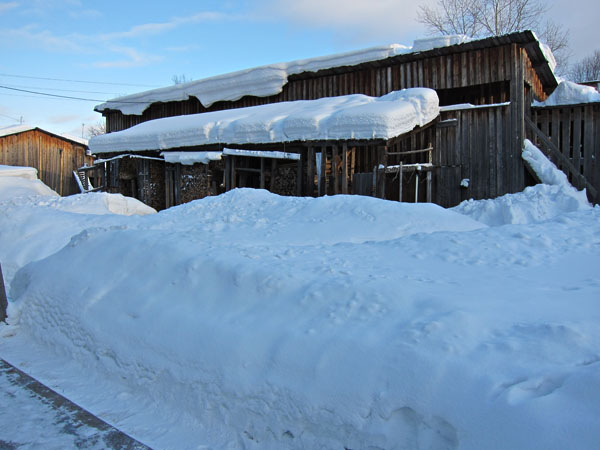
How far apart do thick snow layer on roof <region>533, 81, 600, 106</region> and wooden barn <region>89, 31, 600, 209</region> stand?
654 millimetres

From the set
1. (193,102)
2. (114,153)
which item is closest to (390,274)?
(114,153)

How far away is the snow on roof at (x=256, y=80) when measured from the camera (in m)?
13.5

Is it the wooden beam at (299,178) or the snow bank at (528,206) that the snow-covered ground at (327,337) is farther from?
the wooden beam at (299,178)

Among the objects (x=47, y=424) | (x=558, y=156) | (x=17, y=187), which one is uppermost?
(x=558, y=156)

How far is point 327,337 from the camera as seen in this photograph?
2.87 metres

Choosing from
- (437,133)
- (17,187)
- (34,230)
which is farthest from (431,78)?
(17,187)

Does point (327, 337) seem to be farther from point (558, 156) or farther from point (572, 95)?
point (572, 95)

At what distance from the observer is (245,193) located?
8.52m

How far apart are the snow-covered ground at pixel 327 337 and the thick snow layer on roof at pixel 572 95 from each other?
8.13m

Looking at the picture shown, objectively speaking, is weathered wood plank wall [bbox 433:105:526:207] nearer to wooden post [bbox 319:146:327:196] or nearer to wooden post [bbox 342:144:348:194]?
wooden post [bbox 342:144:348:194]

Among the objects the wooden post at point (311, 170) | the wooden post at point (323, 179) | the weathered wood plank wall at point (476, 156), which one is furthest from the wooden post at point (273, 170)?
the weathered wood plank wall at point (476, 156)

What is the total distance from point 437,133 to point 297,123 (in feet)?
12.7

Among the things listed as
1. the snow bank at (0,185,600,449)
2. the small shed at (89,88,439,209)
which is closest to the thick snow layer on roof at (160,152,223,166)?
the small shed at (89,88,439,209)

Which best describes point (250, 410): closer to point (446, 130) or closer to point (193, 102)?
point (446, 130)
